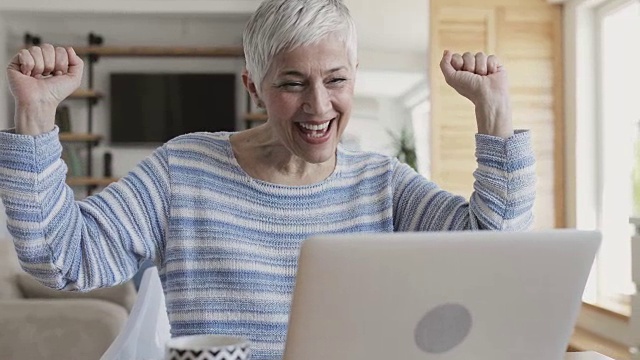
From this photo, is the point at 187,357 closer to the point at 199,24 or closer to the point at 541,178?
the point at 541,178

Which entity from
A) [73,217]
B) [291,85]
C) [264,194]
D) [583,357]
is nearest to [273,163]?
[264,194]

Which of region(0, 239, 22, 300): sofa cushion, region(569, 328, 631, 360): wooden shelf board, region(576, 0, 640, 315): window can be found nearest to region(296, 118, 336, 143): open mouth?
region(0, 239, 22, 300): sofa cushion

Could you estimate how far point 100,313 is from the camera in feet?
9.53

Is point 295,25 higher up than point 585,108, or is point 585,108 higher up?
point 585,108

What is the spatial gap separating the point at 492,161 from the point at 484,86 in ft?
0.41

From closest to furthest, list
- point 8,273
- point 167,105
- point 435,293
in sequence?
point 435,293 < point 8,273 < point 167,105

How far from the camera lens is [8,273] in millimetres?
3557

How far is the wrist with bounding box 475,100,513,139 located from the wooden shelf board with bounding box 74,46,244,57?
4989 mm

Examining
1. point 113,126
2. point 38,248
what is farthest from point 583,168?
point 38,248

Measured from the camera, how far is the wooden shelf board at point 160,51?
610 cm

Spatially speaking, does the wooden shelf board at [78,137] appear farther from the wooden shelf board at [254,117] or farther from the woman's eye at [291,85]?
the woman's eye at [291,85]

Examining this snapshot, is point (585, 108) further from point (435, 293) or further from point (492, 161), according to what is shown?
point (435, 293)

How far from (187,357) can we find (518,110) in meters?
4.30

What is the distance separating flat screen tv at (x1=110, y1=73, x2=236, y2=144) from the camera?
246 inches
